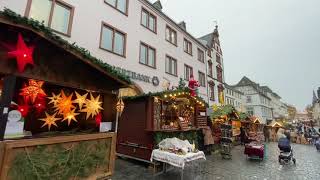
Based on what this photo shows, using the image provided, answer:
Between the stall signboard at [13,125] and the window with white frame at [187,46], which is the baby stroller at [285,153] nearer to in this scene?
the window with white frame at [187,46]

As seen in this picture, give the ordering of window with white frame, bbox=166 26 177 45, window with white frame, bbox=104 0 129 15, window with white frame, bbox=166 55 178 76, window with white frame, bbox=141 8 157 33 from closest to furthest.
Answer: window with white frame, bbox=104 0 129 15, window with white frame, bbox=141 8 157 33, window with white frame, bbox=166 55 178 76, window with white frame, bbox=166 26 177 45

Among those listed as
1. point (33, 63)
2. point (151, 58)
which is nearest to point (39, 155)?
point (33, 63)

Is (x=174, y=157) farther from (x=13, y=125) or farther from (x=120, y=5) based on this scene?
(x=120, y=5)

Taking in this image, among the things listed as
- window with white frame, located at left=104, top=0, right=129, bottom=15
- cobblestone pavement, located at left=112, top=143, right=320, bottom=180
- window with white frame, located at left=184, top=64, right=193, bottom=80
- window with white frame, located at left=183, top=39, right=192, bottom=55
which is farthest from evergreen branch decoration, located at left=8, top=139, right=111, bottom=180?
window with white frame, located at left=183, top=39, right=192, bottom=55

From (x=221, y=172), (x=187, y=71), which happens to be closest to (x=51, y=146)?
(x=221, y=172)

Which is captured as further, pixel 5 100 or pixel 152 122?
pixel 152 122

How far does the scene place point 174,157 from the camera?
9141mm

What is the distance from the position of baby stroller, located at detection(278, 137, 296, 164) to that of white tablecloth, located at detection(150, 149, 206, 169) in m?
8.10

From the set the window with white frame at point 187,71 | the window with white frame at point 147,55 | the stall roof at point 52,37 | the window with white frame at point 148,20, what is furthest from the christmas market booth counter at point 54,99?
the window with white frame at point 187,71

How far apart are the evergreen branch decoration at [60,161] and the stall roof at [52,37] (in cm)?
259

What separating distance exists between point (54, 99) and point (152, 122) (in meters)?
5.47

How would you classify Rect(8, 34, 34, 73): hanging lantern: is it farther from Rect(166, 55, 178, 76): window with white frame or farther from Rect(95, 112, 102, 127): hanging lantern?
Rect(166, 55, 178, 76): window with white frame

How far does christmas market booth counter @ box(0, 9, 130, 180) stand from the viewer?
199 inches

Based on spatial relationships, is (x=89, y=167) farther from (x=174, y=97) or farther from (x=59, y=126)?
(x=174, y=97)
